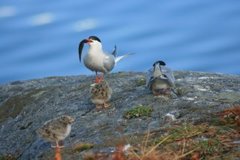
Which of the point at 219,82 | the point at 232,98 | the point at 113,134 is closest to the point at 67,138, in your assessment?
the point at 113,134

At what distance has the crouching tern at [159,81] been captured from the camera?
10922 mm

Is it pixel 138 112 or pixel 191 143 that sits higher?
pixel 138 112

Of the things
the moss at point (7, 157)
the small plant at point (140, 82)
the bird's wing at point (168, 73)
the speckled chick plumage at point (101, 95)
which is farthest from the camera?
the small plant at point (140, 82)

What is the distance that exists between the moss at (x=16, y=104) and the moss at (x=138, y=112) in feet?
9.40

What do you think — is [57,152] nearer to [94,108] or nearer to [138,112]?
[138,112]

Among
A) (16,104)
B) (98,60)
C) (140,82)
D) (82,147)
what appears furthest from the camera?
(98,60)

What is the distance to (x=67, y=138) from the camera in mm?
9938

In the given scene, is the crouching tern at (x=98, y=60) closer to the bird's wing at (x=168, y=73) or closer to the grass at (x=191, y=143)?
the bird's wing at (x=168, y=73)

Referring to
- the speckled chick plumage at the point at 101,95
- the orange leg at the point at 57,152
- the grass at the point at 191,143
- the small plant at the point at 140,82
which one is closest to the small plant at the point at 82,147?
the orange leg at the point at 57,152

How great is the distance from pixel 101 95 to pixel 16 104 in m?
2.47

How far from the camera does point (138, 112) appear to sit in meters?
10.0

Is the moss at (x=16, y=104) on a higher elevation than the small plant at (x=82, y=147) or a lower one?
higher

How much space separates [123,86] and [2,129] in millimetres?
1872

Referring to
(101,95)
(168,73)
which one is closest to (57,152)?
(101,95)
